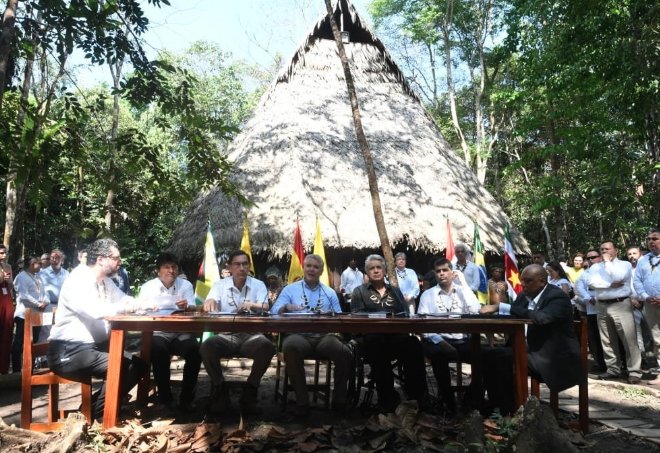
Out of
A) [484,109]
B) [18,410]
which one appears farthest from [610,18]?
[484,109]

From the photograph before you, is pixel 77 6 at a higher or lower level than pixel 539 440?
higher

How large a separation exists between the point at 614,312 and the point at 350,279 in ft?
13.8

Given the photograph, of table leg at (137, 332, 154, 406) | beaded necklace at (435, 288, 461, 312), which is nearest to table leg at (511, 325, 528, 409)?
beaded necklace at (435, 288, 461, 312)

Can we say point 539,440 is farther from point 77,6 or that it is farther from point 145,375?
point 77,6

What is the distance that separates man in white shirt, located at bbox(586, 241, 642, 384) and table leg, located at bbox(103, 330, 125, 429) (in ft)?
18.4

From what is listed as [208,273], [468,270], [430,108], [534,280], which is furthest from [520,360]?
[430,108]

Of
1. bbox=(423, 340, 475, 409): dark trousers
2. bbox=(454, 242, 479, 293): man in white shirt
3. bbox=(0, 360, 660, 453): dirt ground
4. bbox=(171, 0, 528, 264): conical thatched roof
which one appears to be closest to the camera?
bbox=(0, 360, 660, 453): dirt ground

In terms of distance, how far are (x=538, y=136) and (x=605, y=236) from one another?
460cm

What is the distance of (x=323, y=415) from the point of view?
4363 mm

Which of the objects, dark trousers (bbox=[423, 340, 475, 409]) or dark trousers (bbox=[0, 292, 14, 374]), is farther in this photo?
dark trousers (bbox=[0, 292, 14, 374])

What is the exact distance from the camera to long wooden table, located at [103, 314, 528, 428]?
373cm

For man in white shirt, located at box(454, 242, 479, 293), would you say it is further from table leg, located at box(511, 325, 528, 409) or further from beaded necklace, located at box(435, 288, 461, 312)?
table leg, located at box(511, 325, 528, 409)

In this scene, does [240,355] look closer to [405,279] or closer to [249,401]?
[249,401]

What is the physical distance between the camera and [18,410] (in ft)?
16.3
